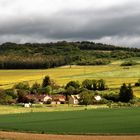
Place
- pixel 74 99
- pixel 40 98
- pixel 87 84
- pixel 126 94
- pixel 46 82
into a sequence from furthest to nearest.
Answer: pixel 46 82 → pixel 87 84 → pixel 40 98 → pixel 74 99 → pixel 126 94

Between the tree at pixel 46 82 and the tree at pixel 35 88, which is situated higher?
the tree at pixel 46 82

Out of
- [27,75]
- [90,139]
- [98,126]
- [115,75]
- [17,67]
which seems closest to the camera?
[90,139]

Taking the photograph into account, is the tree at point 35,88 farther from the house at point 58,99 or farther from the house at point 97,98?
the house at point 97,98

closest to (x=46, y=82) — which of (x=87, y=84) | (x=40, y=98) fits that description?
(x=87, y=84)

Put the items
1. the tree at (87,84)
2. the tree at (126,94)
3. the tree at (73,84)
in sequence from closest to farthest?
1. the tree at (126,94)
2. the tree at (73,84)
3. the tree at (87,84)

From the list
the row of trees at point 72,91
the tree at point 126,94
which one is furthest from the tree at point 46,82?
the tree at point 126,94

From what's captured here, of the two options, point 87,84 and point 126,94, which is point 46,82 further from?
point 126,94

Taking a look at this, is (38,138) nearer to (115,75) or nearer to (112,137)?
(112,137)

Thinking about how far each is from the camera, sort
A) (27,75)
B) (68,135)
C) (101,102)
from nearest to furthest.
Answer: (68,135) < (101,102) < (27,75)

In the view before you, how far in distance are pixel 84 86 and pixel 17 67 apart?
212ft

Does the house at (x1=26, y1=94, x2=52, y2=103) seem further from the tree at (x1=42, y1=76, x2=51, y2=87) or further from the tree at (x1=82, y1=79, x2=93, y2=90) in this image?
the tree at (x1=82, y1=79, x2=93, y2=90)

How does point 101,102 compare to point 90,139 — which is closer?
point 90,139

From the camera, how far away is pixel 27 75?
159250 millimetres

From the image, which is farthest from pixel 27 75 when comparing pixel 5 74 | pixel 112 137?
pixel 112 137
